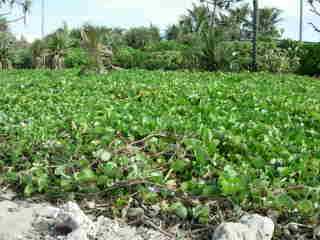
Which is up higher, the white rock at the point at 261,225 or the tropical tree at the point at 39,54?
the tropical tree at the point at 39,54

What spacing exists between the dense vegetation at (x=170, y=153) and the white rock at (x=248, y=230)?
0.21 meters

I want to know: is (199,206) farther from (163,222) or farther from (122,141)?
(122,141)

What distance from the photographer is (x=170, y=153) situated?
331 cm

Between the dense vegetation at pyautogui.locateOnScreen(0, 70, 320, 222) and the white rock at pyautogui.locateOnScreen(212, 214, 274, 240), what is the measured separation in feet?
0.68

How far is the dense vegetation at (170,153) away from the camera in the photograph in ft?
8.64

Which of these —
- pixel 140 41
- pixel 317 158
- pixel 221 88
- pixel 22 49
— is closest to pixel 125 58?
pixel 22 49

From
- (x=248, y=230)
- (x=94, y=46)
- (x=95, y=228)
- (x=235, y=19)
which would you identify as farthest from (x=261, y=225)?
(x=235, y=19)

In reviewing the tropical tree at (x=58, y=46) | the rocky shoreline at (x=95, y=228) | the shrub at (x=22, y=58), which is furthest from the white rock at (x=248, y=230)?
the shrub at (x=22, y=58)

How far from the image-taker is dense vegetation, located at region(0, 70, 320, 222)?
263 centimetres

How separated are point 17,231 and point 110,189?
53cm

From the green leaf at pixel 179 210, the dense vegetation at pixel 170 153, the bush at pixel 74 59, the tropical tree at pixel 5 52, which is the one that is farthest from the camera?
the bush at pixel 74 59

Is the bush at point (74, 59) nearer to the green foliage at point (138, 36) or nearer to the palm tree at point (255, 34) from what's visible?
the green foliage at point (138, 36)

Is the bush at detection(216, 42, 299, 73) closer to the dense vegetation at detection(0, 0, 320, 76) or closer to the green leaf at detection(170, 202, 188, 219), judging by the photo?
the dense vegetation at detection(0, 0, 320, 76)

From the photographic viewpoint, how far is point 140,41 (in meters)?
23.6
